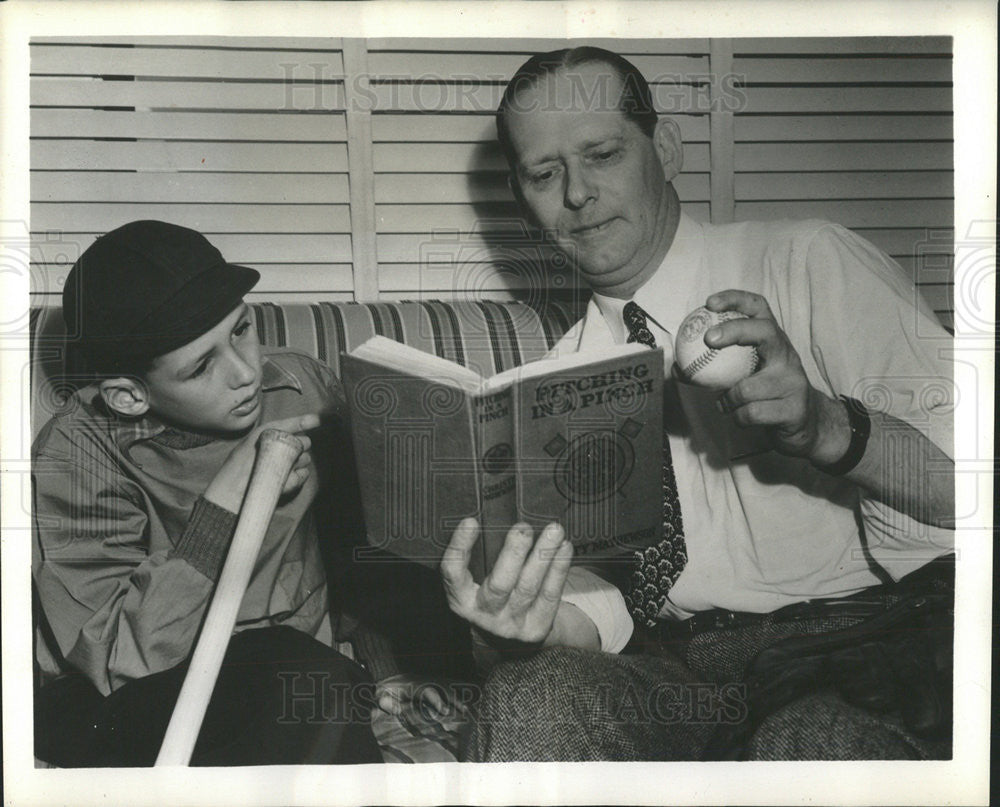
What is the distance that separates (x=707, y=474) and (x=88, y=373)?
1.02m

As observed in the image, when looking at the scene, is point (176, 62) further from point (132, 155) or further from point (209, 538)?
point (209, 538)

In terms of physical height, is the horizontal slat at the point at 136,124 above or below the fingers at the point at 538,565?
above

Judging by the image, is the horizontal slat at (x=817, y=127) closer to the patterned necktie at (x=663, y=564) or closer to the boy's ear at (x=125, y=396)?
the patterned necktie at (x=663, y=564)

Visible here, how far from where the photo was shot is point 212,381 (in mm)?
1407

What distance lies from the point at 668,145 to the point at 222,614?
1049 mm

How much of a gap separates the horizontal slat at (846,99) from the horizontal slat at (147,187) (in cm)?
85

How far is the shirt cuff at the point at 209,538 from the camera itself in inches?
55.3

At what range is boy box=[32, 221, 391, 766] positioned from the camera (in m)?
1.39

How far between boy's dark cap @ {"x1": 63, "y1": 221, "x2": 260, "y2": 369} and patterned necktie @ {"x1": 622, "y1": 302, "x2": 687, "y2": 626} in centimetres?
76

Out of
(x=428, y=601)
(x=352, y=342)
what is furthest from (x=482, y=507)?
(x=352, y=342)

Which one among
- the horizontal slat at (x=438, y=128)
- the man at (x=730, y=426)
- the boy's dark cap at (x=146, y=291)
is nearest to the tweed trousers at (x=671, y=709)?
the man at (x=730, y=426)

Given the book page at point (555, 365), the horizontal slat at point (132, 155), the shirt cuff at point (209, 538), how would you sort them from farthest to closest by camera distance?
the horizontal slat at point (132, 155), the shirt cuff at point (209, 538), the book page at point (555, 365)

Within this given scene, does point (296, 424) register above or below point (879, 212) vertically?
below

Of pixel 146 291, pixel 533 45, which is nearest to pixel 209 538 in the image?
pixel 146 291
